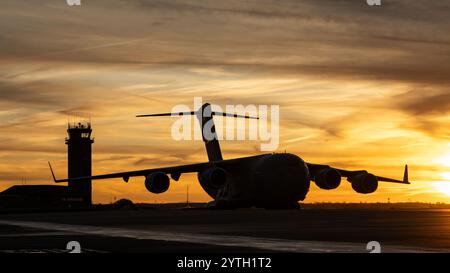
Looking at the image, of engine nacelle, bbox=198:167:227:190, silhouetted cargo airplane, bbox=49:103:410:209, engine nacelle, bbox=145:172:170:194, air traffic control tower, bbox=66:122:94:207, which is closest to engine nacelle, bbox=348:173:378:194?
silhouetted cargo airplane, bbox=49:103:410:209

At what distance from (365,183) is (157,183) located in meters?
18.2

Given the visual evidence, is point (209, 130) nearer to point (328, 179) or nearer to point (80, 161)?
point (328, 179)

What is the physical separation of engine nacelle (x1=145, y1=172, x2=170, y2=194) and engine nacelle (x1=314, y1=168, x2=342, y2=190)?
1317 centimetres

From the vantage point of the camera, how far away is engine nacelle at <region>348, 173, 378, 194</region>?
67562 mm

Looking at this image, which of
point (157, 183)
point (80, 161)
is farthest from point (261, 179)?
point (80, 161)

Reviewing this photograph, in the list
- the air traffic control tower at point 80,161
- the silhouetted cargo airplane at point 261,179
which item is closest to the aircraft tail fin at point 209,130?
the silhouetted cargo airplane at point 261,179

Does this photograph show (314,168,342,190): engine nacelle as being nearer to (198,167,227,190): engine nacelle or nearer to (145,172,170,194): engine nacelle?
(198,167,227,190): engine nacelle

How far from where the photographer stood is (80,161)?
14988 cm

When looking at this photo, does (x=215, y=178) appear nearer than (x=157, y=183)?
No

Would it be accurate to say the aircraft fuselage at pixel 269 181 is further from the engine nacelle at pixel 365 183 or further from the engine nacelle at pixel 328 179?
the engine nacelle at pixel 365 183

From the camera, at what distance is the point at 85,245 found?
21.6 metres
